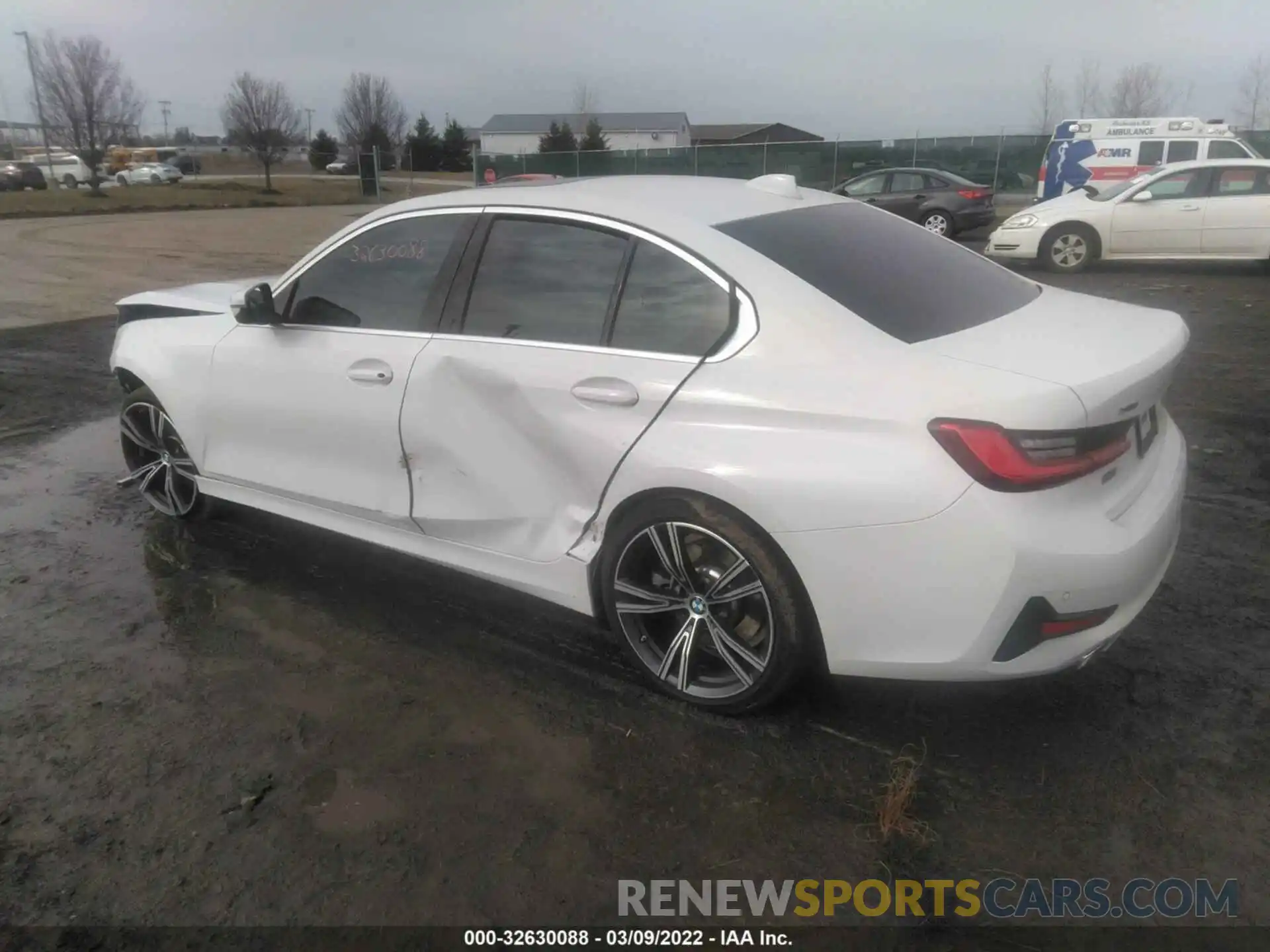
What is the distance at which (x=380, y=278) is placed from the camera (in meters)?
3.89

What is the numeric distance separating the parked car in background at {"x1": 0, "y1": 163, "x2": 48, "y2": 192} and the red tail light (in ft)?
150

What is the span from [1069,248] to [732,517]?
40.7ft

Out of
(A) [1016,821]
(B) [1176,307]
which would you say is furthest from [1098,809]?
(B) [1176,307]

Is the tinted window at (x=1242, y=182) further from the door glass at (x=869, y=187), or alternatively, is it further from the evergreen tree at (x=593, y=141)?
the evergreen tree at (x=593, y=141)

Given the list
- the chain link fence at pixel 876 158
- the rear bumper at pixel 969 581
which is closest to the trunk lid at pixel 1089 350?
the rear bumper at pixel 969 581

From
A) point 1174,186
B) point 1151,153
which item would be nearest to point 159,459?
point 1174,186

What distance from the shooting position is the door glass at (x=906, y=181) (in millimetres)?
18719

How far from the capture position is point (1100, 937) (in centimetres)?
232

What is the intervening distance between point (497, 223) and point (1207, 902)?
3.00 m

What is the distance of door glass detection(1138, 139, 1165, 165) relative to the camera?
19.9 meters

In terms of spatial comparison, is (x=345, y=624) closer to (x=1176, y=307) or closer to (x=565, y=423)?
(x=565, y=423)

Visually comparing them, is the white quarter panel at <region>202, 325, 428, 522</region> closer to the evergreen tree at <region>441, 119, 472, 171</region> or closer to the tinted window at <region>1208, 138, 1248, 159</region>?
the tinted window at <region>1208, 138, 1248, 159</region>

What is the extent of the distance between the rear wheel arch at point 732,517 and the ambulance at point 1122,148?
19.6 meters

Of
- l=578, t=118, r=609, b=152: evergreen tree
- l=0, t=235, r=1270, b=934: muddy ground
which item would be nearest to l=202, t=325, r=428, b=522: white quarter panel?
l=0, t=235, r=1270, b=934: muddy ground
